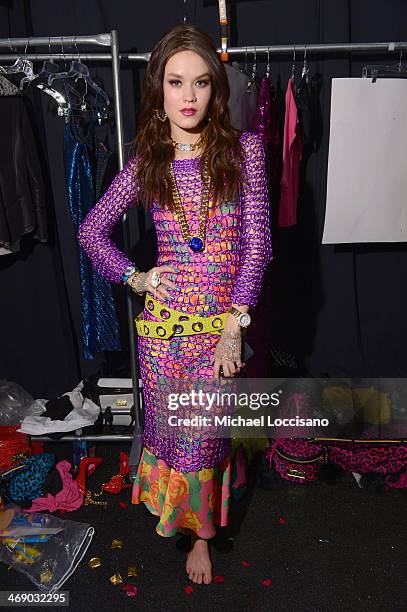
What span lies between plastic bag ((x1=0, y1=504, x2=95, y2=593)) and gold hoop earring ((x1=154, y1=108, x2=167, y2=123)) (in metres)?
1.63

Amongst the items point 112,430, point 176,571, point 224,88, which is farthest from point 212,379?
point 112,430

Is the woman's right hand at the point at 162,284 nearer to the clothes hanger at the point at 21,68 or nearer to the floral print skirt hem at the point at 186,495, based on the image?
the floral print skirt hem at the point at 186,495

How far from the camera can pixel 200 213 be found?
167 centimetres

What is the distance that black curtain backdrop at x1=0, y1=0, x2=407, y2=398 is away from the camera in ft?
8.25

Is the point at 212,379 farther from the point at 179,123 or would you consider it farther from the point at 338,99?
the point at 338,99

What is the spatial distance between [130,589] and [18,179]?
1.76 meters

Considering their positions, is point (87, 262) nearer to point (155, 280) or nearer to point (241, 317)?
point (155, 280)

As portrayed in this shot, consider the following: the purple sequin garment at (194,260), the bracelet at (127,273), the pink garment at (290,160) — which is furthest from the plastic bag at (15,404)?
the pink garment at (290,160)

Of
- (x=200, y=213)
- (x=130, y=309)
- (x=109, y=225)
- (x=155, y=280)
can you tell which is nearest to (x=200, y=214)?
(x=200, y=213)

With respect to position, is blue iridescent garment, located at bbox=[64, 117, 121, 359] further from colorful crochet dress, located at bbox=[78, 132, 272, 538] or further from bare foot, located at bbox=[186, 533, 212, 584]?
bare foot, located at bbox=[186, 533, 212, 584]

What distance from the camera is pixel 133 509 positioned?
7.68 feet

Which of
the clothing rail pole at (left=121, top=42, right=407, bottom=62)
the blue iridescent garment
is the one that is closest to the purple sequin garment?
the blue iridescent garment

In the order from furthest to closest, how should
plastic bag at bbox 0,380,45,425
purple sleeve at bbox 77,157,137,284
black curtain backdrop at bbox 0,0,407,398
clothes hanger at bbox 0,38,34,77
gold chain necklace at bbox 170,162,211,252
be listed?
plastic bag at bbox 0,380,45,425 < black curtain backdrop at bbox 0,0,407,398 < clothes hanger at bbox 0,38,34,77 < purple sleeve at bbox 77,157,137,284 < gold chain necklace at bbox 170,162,211,252

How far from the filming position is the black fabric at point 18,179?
2.31m
